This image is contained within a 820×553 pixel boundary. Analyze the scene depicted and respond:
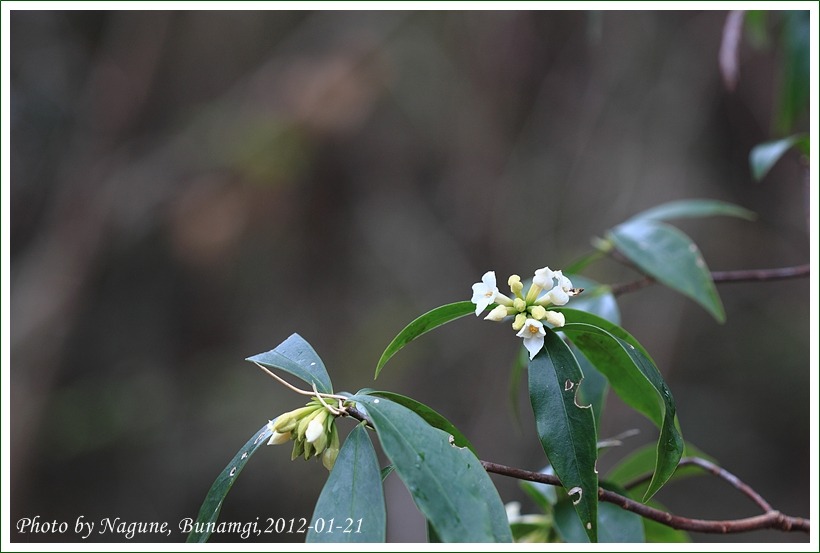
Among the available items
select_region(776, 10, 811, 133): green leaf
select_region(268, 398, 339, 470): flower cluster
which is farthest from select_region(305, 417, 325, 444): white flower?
Result: select_region(776, 10, 811, 133): green leaf

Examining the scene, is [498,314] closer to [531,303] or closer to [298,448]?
[531,303]

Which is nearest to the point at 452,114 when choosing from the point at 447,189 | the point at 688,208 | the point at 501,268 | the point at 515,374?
the point at 447,189

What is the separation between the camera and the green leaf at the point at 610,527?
0.74 m

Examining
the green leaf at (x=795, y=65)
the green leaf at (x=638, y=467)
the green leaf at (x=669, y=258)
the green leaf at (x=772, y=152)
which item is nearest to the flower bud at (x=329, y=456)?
the green leaf at (x=638, y=467)

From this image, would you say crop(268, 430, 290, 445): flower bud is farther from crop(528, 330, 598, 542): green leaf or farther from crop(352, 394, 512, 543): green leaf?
crop(528, 330, 598, 542): green leaf

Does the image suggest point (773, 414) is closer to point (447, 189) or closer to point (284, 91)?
point (447, 189)

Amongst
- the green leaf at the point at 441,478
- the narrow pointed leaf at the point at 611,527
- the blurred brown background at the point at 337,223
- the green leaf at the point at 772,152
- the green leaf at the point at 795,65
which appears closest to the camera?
the green leaf at the point at 441,478

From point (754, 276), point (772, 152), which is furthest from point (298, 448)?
point (772, 152)

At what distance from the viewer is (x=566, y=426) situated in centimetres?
54

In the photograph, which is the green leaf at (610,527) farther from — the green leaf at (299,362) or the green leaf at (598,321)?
the green leaf at (299,362)

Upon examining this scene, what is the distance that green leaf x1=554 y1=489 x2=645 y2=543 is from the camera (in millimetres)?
739

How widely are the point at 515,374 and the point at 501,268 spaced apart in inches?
76.1

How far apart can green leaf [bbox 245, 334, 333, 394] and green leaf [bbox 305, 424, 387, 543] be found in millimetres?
71

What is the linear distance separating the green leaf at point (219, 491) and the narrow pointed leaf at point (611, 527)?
0.40 m
